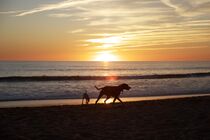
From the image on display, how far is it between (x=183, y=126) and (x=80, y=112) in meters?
3.97

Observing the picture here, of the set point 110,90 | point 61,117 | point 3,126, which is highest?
point 3,126

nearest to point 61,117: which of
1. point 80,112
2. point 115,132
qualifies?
point 80,112

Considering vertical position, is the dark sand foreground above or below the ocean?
above

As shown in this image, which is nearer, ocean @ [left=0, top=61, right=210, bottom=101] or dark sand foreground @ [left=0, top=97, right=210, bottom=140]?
dark sand foreground @ [left=0, top=97, right=210, bottom=140]

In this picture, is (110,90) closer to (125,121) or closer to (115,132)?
(125,121)

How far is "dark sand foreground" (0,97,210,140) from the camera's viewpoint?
777cm

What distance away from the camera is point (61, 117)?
34.4ft

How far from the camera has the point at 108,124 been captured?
9.18 metres

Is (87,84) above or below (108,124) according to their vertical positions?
below

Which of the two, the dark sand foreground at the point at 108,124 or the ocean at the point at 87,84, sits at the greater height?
the dark sand foreground at the point at 108,124

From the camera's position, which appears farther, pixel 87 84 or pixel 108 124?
pixel 87 84

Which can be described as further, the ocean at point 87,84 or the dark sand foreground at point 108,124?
the ocean at point 87,84

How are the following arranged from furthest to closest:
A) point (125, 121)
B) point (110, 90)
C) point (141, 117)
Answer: point (110, 90), point (141, 117), point (125, 121)

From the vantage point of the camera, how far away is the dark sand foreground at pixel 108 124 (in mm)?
7770
